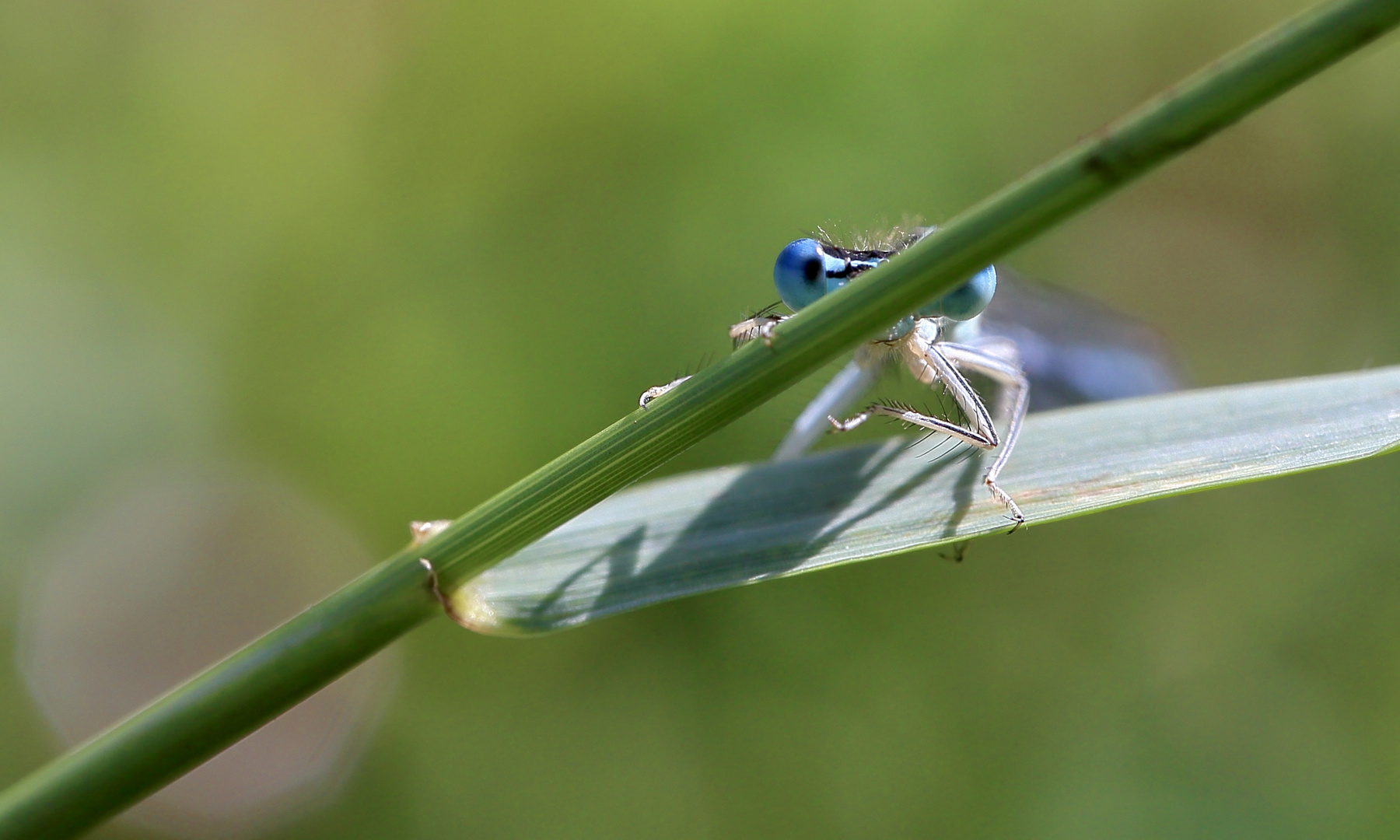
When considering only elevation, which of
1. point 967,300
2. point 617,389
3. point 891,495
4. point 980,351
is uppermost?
point 617,389

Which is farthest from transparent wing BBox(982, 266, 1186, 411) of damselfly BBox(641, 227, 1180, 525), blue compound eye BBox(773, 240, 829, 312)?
blue compound eye BBox(773, 240, 829, 312)

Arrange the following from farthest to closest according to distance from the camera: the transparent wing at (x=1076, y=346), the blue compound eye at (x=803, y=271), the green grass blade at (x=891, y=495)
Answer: the transparent wing at (x=1076, y=346) < the blue compound eye at (x=803, y=271) < the green grass blade at (x=891, y=495)

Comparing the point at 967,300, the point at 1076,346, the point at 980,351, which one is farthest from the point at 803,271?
the point at 1076,346

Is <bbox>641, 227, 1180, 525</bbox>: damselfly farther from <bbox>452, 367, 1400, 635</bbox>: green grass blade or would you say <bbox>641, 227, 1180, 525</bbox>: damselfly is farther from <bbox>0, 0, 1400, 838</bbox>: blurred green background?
<bbox>0, 0, 1400, 838</bbox>: blurred green background

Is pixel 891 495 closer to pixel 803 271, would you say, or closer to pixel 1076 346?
pixel 803 271

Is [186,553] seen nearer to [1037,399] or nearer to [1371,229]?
[1037,399]

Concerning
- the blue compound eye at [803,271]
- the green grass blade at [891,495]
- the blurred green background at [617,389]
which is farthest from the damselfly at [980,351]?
the blurred green background at [617,389]

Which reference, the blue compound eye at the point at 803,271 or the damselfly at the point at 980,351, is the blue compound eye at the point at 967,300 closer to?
the damselfly at the point at 980,351
